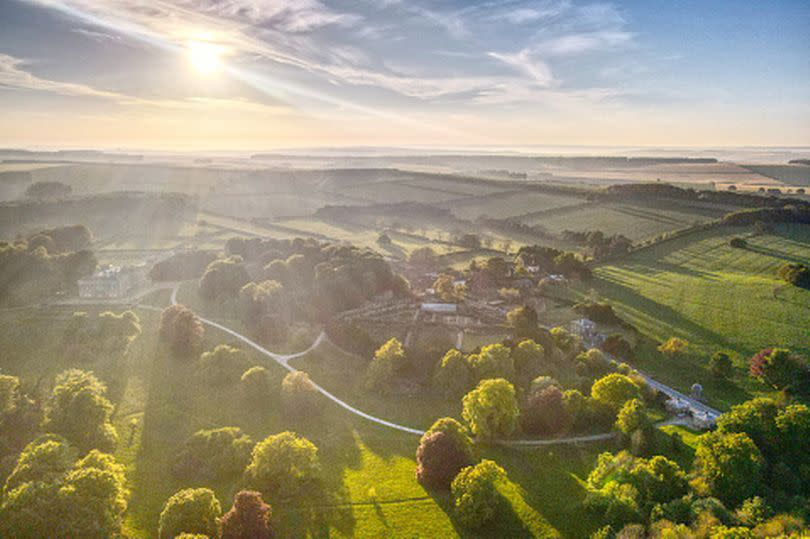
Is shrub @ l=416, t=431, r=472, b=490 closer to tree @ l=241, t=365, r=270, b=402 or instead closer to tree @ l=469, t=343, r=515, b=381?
tree @ l=469, t=343, r=515, b=381

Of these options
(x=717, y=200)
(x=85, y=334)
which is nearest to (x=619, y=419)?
(x=85, y=334)

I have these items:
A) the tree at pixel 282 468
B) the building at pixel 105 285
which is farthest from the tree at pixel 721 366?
the building at pixel 105 285

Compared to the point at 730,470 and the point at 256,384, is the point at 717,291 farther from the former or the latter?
the point at 256,384

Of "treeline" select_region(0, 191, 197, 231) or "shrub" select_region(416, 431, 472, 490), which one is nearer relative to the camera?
"shrub" select_region(416, 431, 472, 490)

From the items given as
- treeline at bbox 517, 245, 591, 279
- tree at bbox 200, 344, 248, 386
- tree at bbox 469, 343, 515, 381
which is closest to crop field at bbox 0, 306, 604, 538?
tree at bbox 200, 344, 248, 386

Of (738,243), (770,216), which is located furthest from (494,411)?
(770,216)
